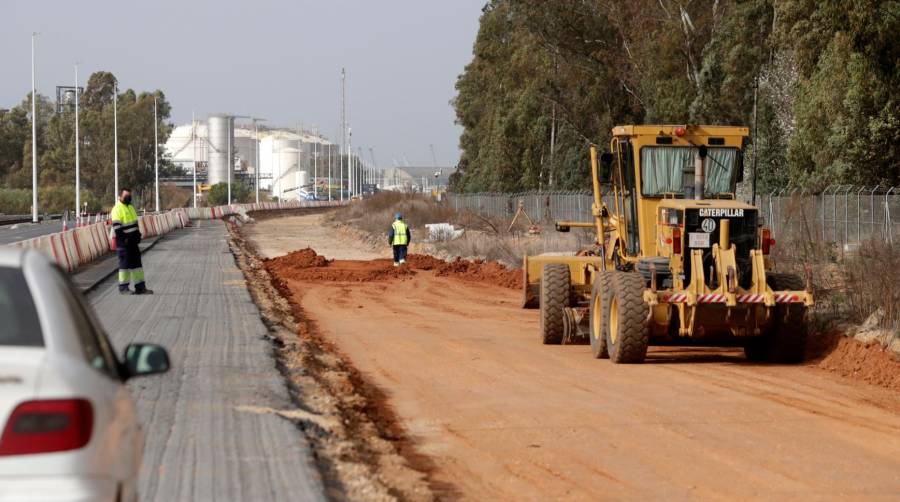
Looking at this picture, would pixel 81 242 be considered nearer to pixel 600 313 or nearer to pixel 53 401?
pixel 600 313

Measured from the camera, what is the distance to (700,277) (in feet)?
53.3

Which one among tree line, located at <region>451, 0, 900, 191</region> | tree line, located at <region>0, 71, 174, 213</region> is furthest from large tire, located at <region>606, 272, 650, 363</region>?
tree line, located at <region>0, 71, 174, 213</region>

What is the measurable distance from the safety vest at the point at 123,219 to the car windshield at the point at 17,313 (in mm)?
19294

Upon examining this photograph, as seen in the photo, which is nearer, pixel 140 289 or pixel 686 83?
pixel 140 289

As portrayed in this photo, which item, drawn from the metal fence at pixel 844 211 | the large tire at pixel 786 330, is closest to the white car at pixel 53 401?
the large tire at pixel 786 330

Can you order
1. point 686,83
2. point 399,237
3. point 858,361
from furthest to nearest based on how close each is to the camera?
point 686,83 → point 399,237 → point 858,361

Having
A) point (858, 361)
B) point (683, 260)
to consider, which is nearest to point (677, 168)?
point (683, 260)

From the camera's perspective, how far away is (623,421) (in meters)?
12.5

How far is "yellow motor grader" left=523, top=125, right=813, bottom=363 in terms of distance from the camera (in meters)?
16.3

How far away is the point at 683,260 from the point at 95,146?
132465 mm

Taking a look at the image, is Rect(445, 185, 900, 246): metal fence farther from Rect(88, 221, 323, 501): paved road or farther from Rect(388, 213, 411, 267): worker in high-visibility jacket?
Rect(88, 221, 323, 501): paved road

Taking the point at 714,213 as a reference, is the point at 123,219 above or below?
below

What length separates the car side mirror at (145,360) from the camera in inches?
241

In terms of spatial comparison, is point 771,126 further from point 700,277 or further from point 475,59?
point 475,59
